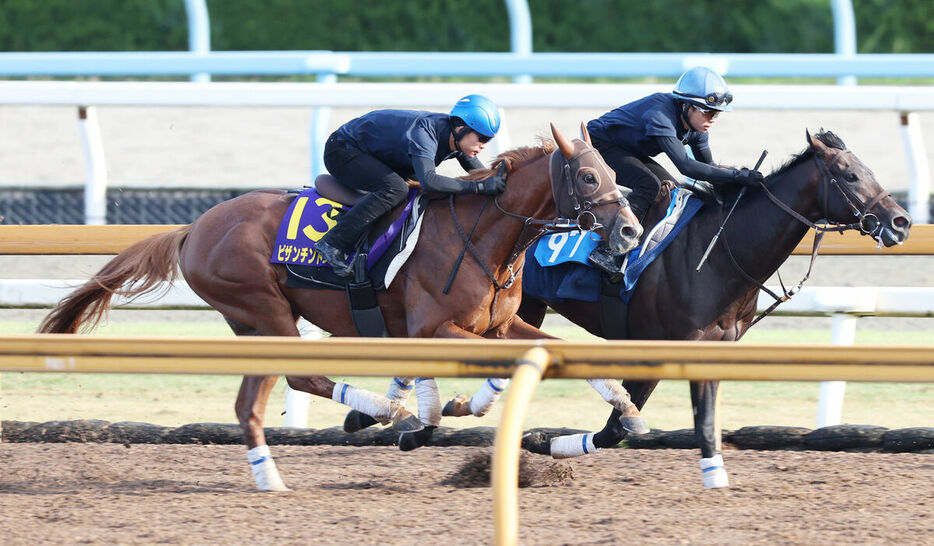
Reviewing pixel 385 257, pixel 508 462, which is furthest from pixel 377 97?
pixel 508 462

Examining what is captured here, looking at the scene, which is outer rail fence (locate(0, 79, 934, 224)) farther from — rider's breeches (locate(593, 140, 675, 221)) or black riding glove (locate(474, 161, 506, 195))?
black riding glove (locate(474, 161, 506, 195))

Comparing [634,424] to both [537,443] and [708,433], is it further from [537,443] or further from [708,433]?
[537,443]

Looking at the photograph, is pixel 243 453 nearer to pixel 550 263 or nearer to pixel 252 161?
pixel 550 263

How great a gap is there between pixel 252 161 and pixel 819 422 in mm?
7799

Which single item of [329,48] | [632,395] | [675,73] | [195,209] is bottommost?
[632,395]

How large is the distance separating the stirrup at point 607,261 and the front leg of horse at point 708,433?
56 cm

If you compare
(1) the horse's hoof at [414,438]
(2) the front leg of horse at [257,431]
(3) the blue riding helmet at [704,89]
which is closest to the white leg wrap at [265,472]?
(2) the front leg of horse at [257,431]

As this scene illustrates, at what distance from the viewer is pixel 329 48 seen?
44.1 ft

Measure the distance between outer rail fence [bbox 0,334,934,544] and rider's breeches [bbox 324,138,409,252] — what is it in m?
1.93

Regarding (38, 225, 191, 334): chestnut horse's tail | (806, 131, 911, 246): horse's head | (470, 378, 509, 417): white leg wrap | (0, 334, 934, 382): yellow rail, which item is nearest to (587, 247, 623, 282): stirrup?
(470, 378, 509, 417): white leg wrap

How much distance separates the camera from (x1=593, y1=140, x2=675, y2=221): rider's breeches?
18.9 ft

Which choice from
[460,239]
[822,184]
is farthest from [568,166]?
[822,184]

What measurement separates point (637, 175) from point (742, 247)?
0.60 meters

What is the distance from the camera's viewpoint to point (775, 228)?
17.8ft
